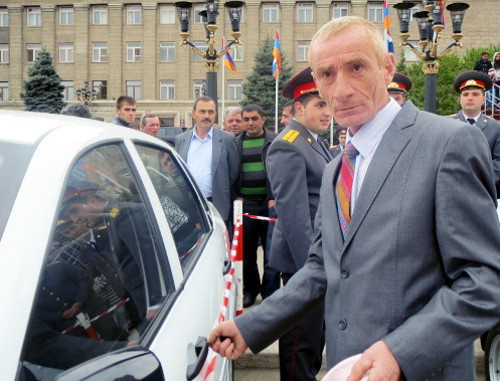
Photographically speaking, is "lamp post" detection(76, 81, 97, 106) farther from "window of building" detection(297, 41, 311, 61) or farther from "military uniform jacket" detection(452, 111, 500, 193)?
"military uniform jacket" detection(452, 111, 500, 193)

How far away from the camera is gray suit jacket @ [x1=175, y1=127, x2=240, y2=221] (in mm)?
6148

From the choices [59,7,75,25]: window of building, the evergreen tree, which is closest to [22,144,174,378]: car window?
the evergreen tree

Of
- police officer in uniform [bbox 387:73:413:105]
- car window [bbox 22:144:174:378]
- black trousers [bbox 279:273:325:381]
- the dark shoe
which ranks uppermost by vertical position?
police officer in uniform [bbox 387:73:413:105]

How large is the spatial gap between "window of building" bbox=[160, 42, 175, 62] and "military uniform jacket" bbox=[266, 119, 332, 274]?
1970 inches

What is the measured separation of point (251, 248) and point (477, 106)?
2775 millimetres

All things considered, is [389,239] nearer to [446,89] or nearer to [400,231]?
[400,231]

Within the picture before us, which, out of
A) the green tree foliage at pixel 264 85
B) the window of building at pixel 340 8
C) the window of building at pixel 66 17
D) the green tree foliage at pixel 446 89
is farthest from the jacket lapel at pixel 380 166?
the window of building at pixel 66 17

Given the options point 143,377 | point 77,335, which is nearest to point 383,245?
point 143,377

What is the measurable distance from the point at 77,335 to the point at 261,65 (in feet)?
156

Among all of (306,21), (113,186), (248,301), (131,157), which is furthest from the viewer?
(306,21)

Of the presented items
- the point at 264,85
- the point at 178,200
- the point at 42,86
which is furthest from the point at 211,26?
the point at 264,85

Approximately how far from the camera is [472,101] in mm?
5918

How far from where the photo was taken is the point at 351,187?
1.72 m

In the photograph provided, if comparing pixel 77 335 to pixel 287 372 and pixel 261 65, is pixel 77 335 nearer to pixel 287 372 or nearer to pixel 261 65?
pixel 287 372
